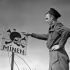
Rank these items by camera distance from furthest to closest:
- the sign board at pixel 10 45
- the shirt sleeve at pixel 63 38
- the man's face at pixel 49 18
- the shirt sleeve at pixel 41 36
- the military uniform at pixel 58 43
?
the sign board at pixel 10 45
the shirt sleeve at pixel 41 36
the man's face at pixel 49 18
the shirt sleeve at pixel 63 38
the military uniform at pixel 58 43

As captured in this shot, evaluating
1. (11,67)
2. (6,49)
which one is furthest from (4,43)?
A: (11,67)

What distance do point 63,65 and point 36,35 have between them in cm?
102

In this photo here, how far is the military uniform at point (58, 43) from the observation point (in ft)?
11.0

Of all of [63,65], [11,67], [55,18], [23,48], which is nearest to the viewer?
[63,65]

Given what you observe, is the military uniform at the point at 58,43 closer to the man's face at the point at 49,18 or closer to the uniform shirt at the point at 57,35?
the uniform shirt at the point at 57,35

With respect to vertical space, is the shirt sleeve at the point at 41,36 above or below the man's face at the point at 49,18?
below

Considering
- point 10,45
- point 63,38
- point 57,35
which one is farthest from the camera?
point 10,45

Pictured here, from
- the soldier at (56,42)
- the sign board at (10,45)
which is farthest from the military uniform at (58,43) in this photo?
the sign board at (10,45)

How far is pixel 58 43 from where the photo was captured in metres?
3.54

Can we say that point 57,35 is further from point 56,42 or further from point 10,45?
point 10,45

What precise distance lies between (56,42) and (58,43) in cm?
5

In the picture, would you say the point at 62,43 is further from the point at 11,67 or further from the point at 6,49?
the point at 6,49

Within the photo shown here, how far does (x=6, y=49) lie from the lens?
870cm

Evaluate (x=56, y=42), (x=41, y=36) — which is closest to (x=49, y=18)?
(x=41, y=36)
